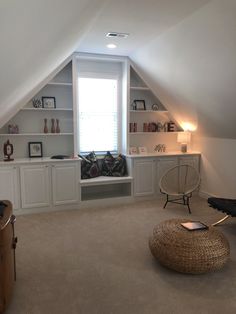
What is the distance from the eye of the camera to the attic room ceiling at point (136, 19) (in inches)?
108

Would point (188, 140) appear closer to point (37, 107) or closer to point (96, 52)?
point (96, 52)

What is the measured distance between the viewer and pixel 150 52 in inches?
164

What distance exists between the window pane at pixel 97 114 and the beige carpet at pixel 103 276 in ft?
5.68

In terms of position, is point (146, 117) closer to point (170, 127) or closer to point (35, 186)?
point (170, 127)

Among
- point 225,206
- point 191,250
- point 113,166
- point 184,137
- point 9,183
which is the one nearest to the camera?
point 191,250

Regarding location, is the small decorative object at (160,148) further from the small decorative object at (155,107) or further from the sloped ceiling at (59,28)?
the sloped ceiling at (59,28)

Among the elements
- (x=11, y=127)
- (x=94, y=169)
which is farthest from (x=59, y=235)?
(x=11, y=127)

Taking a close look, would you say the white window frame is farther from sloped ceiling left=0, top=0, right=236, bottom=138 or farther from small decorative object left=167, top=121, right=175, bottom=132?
small decorative object left=167, top=121, right=175, bottom=132

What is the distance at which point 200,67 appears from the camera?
3.49 metres

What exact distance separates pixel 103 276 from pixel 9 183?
7.51ft

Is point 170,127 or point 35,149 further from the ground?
point 170,127

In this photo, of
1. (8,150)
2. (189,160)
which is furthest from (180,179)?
(8,150)

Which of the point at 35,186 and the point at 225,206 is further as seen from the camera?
the point at 35,186

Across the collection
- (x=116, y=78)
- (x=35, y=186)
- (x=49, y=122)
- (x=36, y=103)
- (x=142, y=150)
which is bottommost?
(x=35, y=186)
